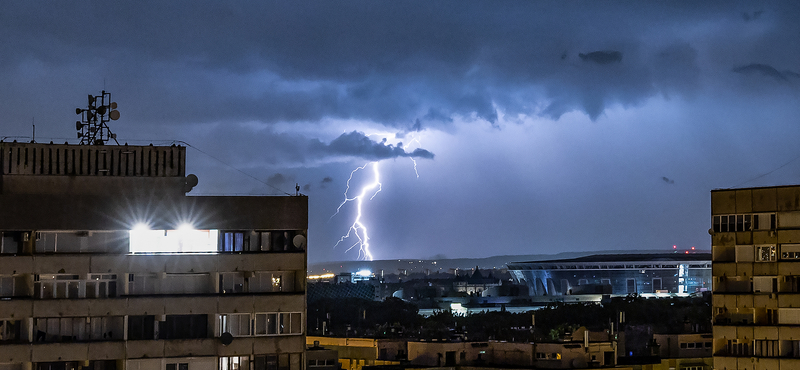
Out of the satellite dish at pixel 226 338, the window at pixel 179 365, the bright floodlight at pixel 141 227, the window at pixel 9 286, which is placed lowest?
the window at pixel 179 365

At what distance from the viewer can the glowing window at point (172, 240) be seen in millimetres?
42281

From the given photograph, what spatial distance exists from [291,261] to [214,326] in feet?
14.2

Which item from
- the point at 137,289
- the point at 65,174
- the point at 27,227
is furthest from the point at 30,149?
the point at 137,289

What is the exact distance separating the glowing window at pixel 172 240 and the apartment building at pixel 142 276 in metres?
0.04

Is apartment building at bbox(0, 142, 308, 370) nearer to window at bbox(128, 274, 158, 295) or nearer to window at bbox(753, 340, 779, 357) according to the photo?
window at bbox(128, 274, 158, 295)

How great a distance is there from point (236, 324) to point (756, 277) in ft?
129

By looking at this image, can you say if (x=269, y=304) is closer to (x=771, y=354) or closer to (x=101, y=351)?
(x=101, y=351)

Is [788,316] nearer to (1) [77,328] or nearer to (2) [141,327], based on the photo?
(2) [141,327]

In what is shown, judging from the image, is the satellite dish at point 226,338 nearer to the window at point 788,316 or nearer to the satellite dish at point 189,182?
the satellite dish at point 189,182

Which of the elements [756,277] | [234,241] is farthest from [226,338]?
[756,277]

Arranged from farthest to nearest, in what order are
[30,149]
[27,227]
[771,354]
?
[771,354], [30,149], [27,227]

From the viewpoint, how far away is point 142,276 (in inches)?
1676

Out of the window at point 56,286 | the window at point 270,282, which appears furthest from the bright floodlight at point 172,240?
the window at point 56,286

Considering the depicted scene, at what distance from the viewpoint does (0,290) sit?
41188mm
